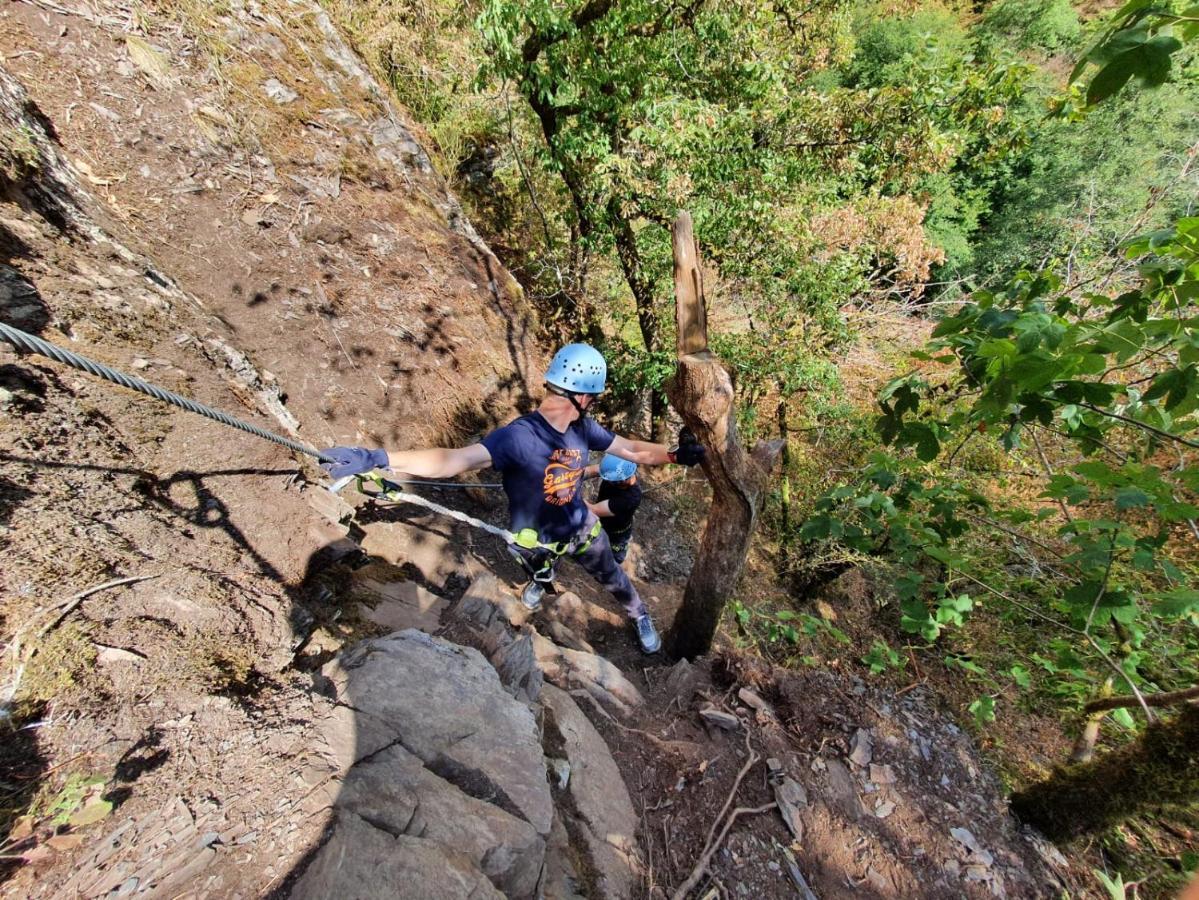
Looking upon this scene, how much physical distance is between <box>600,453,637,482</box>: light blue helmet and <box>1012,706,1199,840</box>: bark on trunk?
348 centimetres

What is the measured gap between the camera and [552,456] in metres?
3.29

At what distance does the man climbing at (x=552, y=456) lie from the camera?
2982mm

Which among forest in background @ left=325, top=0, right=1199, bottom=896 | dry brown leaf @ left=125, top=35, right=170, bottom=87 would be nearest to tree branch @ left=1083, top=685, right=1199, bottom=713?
forest in background @ left=325, top=0, right=1199, bottom=896

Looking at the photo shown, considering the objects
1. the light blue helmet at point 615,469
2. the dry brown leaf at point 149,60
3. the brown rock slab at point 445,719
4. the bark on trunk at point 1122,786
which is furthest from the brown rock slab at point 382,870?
the dry brown leaf at point 149,60

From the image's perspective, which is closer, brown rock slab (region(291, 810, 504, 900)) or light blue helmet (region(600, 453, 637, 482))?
brown rock slab (region(291, 810, 504, 900))

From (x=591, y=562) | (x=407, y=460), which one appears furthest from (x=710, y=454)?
(x=407, y=460)

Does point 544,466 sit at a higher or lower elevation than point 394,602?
higher

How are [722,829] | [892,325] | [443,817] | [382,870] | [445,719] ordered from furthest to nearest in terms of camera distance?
[892,325] < [722,829] < [445,719] < [443,817] < [382,870]

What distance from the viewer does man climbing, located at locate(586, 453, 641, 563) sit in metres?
4.43

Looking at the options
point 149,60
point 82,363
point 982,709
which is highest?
point 149,60

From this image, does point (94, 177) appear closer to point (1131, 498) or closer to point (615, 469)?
point (615, 469)

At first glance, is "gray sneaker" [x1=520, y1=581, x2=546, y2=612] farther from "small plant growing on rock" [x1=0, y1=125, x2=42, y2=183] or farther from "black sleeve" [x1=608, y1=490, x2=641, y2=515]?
"small plant growing on rock" [x1=0, y1=125, x2=42, y2=183]

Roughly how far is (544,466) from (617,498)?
1.64 metres

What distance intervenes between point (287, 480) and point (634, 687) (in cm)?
306
